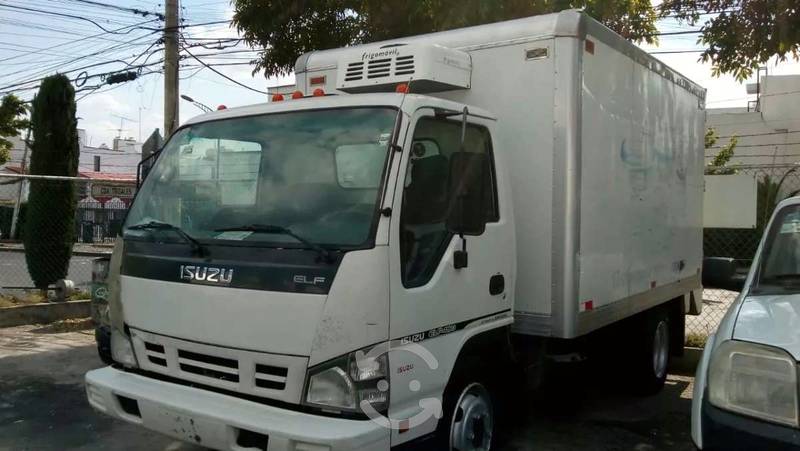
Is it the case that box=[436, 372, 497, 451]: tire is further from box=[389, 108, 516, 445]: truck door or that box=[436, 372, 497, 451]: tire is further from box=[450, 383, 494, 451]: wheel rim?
box=[389, 108, 516, 445]: truck door

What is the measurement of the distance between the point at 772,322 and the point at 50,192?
9.91 metres

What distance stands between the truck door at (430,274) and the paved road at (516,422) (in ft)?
4.43

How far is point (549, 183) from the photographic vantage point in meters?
4.26

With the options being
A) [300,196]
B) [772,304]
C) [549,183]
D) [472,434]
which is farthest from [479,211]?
[772,304]

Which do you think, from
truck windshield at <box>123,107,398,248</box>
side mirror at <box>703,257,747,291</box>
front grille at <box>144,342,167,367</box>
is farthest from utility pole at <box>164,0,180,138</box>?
side mirror at <box>703,257,747,291</box>

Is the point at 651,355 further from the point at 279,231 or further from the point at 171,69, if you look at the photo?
the point at 171,69

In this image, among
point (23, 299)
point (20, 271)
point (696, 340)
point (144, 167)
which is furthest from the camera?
point (20, 271)

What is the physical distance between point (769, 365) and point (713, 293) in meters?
12.6

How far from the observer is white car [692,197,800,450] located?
8.55 feet

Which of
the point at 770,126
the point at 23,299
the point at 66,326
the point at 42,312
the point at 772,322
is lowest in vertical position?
the point at 66,326

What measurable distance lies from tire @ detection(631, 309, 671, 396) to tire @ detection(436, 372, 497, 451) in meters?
2.60

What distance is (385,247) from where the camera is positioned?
3.16 metres

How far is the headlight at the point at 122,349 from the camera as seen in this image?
373cm

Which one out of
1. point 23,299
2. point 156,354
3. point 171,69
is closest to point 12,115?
point 171,69
